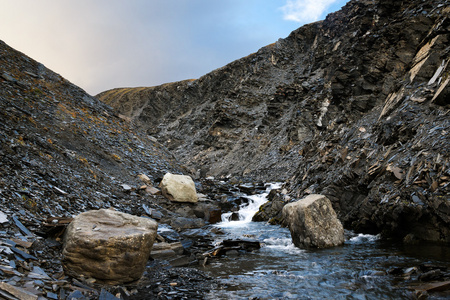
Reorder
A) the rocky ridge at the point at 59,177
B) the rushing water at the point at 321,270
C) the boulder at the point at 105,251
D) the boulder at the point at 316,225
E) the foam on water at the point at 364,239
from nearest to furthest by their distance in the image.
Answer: the rocky ridge at the point at 59,177
the boulder at the point at 105,251
the rushing water at the point at 321,270
the boulder at the point at 316,225
the foam on water at the point at 364,239

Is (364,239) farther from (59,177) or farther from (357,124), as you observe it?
(59,177)

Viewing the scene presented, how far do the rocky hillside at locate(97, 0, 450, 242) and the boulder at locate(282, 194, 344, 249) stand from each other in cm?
179

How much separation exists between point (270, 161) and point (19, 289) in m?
35.2

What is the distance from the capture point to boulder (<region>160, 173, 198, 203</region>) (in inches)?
605

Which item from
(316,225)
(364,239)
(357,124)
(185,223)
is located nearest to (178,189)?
(185,223)

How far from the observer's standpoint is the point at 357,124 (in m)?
19.5

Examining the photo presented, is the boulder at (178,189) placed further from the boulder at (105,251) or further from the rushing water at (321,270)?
the boulder at (105,251)

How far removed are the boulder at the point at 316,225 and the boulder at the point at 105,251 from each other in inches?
219

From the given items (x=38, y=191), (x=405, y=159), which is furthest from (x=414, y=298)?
(x=38, y=191)

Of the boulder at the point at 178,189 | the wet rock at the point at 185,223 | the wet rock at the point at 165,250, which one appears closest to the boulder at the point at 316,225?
the wet rock at the point at 165,250

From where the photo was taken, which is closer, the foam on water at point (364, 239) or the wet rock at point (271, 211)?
the foam on water at point (364, 239)

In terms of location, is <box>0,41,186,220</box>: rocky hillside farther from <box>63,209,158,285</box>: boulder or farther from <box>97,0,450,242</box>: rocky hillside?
<box>97,0,450,242</box>: rocky hillside

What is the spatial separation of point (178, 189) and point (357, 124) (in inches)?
522

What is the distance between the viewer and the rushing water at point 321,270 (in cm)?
Result: 562
